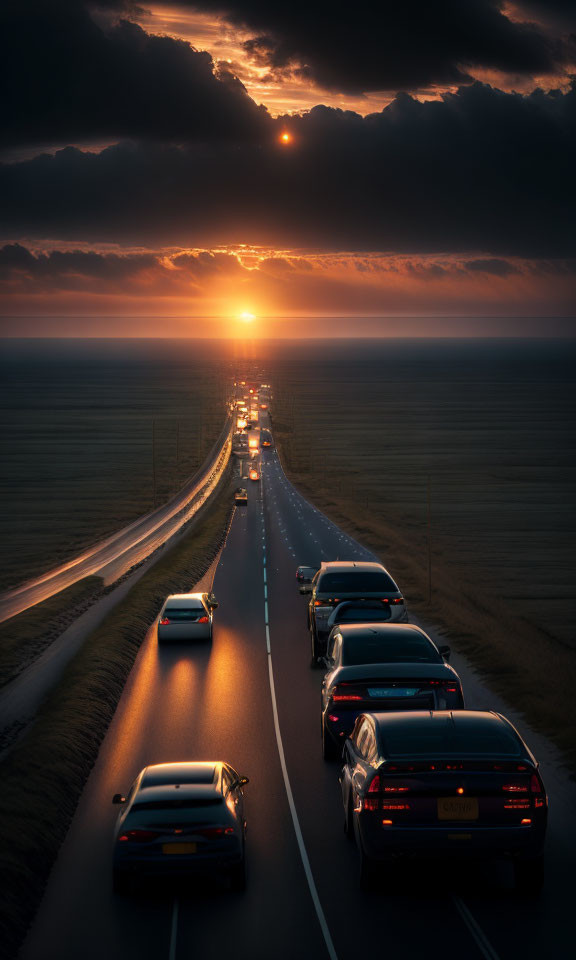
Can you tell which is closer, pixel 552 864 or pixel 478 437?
pixel 552 864

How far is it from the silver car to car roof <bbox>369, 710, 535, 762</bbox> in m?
16.8

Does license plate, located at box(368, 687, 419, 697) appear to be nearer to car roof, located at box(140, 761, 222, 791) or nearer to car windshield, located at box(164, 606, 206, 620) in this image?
car roof, located at box(140, 761, 222, 791)

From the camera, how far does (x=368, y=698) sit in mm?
14477

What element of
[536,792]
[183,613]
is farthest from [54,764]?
[183,613]

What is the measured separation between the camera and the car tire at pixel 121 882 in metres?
10.9

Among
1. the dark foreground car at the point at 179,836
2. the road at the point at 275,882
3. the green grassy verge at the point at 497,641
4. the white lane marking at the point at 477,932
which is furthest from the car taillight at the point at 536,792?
the green grassy verge at the point at 497,641

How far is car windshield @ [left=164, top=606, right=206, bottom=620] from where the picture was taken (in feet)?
92.9

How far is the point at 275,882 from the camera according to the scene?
11594 millimetres

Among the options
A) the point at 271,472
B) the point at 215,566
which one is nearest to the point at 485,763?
the point at 215,566

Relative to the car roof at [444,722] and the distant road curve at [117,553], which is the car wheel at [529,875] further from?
the distant road curve at [117,553]

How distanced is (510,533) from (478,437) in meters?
88.3

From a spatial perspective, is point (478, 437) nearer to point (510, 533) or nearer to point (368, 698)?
point (510, 533)

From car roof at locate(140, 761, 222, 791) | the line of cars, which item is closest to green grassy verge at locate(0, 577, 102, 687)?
car roof at locate(140, 761, 222, 791)

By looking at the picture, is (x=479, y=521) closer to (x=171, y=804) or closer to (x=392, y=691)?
(x=392, y=691)
